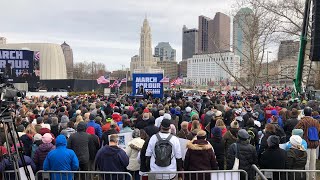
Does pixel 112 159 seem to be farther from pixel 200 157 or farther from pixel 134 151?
pixel 200 157

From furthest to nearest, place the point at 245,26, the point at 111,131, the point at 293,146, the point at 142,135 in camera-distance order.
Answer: the point at 245,26
the point at 111,131
the point at 142,135
the point at 293,146

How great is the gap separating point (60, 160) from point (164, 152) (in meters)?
1.95

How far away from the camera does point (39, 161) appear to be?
725cm

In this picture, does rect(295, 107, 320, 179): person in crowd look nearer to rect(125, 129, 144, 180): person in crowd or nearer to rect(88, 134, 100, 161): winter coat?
rect(125, 129, 144, 180): person in crowd

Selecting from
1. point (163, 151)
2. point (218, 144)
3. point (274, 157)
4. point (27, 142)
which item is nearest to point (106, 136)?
point (27, 142)

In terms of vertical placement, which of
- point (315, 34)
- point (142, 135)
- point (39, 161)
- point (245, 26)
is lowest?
point (39, 161)

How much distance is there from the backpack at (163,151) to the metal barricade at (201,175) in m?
0.19

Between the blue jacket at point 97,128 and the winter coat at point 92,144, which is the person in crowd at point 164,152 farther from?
the blue jacket at point 97,128

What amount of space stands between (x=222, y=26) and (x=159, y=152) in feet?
143

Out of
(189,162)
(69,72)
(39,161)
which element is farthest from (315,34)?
(69,72)

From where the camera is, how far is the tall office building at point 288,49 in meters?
29.5

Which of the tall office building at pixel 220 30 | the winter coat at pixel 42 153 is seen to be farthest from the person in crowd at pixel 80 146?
the tall office building at pixel 220 30

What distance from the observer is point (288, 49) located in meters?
30.3

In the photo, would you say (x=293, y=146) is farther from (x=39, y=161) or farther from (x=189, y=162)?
(x=39, y=161)
